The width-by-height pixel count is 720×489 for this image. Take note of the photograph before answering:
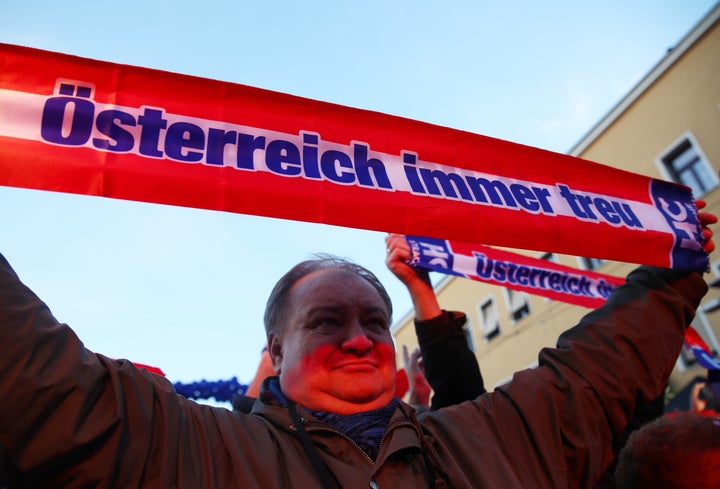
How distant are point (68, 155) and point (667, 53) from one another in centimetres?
1616

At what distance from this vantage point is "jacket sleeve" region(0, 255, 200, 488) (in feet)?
3.50

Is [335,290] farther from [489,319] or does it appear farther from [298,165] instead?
[489,319]

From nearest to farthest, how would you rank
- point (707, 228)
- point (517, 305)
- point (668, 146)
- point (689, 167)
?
point (707, 228) < point (689, 167) < point (668, 146) < point (517, 305)

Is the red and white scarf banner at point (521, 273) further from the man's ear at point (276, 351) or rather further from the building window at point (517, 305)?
the building window at point (517, 305)

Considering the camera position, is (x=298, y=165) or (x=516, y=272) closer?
(x=298, y=165)

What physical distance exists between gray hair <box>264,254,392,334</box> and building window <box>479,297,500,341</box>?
18228mm

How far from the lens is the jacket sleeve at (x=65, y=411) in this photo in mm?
1066

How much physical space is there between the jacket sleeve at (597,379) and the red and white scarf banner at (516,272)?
1.66 metres

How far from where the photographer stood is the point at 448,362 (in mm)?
2377

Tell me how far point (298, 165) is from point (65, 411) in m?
1.00

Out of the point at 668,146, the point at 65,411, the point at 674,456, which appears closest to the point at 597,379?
the point at 674,456

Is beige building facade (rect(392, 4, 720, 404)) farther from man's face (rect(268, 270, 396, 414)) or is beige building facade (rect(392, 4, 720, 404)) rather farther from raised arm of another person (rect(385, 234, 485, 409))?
man's face (rect(268, 270, 396, 414))

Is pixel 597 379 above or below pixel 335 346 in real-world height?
below

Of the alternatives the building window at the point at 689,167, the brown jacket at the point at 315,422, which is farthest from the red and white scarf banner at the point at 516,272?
the building window at the point at 689,167
